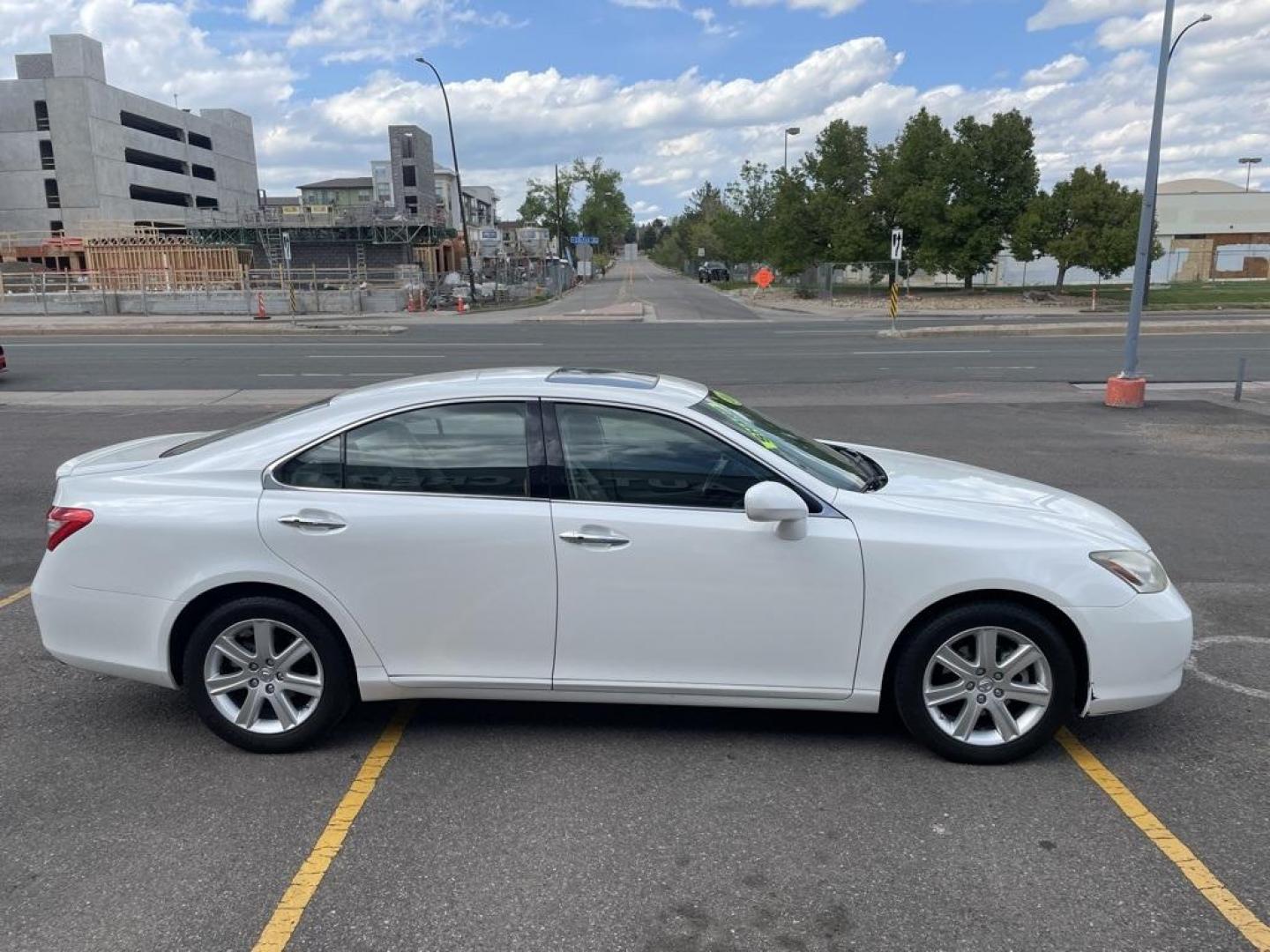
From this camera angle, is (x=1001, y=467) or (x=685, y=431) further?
(x=1001, y=467)

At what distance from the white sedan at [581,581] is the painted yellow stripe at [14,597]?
7.28 ft

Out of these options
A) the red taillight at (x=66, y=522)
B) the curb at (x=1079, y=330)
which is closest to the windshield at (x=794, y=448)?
the red taillight at (x=66, y=522)

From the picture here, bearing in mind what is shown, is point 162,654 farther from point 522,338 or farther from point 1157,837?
point 522,338

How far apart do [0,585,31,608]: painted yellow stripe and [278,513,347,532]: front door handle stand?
3.17 metres

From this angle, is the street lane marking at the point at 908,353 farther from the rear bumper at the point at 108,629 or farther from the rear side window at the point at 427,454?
the rear bumper at the point at 108,629

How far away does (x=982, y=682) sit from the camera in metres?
3.76

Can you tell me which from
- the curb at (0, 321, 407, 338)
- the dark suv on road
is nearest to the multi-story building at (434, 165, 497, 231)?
the dark suv on road

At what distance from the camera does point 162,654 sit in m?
3.92

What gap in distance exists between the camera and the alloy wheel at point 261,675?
387 cm

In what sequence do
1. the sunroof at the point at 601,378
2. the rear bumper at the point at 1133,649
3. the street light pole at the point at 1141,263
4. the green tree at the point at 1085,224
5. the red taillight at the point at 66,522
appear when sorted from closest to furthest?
the rear bumper at the point at 1133,649 → the red taillight at the point at 66,522 → the sunroof at the point at 601,378 → the street light pole at the point at 1141,263 → the green tree at the point at 1085,224

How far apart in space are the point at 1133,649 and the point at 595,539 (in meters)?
2.14

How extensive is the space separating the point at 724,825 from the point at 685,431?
59.7 inches

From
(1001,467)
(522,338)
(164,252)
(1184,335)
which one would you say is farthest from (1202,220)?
(1001,467)

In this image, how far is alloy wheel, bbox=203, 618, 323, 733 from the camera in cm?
387
